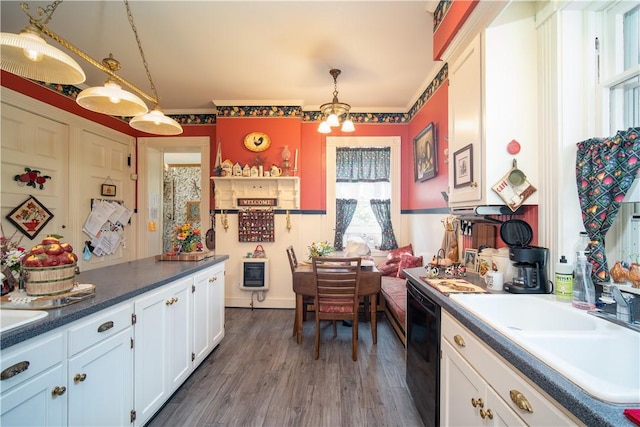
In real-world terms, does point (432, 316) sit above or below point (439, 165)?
below

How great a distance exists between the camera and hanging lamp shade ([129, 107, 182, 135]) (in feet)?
6.72

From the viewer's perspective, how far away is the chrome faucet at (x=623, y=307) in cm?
99

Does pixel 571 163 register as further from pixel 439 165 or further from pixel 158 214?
pixel 158 214

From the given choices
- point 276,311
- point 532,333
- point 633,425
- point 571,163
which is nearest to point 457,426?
point 532,333

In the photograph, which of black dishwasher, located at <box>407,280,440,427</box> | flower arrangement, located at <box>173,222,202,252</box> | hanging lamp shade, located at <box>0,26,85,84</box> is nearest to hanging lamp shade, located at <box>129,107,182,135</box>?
hanging lamp shade, located at <box>0,26,85,84</box>

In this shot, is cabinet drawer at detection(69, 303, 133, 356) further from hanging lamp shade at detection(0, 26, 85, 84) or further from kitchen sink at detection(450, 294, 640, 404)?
kitchen sink at detection(450, 294, 640, 404)

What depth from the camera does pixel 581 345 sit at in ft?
3.03

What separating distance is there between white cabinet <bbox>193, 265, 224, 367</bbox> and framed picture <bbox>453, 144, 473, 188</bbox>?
2.14 m

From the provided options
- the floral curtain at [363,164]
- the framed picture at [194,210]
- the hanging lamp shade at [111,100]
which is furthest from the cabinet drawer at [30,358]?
the framed picture at [194,210]

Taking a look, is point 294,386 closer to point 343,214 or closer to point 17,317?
point 17,317

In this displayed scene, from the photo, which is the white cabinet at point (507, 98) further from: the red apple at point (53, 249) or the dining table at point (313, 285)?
the red apple at point (53, 249)

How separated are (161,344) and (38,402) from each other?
0.74 metres

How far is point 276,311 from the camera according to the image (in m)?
3.79

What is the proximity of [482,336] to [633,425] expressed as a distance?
1.56ft
